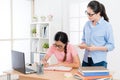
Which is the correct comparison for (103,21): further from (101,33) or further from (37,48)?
(37,48)

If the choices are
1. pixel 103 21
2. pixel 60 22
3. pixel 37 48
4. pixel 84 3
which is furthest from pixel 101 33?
pixel 37 48

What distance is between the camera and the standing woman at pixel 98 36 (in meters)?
2.38

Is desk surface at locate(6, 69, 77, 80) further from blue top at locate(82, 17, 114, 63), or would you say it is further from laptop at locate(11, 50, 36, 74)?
blue top at locate(82, 17, 114, 63)

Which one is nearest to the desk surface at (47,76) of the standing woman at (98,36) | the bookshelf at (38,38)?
the standing woman at (98,36)

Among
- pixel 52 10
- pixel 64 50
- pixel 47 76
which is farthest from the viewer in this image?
pixel 52 10

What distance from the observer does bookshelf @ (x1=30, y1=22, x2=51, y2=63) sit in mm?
4570

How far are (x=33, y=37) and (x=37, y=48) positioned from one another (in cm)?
27

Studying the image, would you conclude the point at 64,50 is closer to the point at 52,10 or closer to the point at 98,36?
the point at 98,36

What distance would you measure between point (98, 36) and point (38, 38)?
8.03 feet

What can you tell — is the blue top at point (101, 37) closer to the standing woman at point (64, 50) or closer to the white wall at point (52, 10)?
the standing woman at point (64, 50)

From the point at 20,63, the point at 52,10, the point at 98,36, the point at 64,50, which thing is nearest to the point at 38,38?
the point at 52,10

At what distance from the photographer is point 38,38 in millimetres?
4703

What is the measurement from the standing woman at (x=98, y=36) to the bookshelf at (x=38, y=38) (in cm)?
206

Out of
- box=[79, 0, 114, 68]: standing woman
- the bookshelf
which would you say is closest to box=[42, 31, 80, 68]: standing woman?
box=[79, 0, 114, 68]: standing woman
